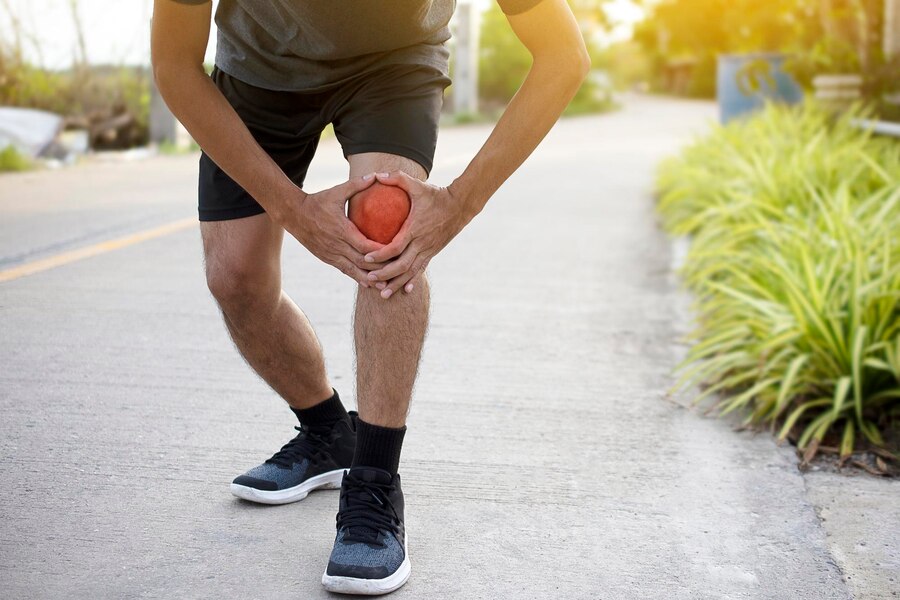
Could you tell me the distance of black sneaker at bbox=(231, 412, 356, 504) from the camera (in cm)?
293

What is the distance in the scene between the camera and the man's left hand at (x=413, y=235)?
2404 mm

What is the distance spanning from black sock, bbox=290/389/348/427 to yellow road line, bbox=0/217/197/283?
9.70 feet

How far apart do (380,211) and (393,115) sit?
Answer: 0.29 meters

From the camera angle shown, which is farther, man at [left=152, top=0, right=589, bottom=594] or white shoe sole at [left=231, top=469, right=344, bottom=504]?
white shoe sole at [left=231, top=469, right=344, bottom=504]

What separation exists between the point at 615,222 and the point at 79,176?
16.8 ft

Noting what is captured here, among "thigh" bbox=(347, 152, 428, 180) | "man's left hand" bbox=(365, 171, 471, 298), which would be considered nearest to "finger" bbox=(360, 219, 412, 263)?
"man's left hand" bbox=(365, 171, 471, 298)

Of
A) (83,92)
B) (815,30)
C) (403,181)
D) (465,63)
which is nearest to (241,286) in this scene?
(403,181)

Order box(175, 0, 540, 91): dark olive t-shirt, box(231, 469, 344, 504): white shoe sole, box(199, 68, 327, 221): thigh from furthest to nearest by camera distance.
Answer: box(231, 469, 344, 504): white shoe sole < box(199, 68, 327, 221): thigh < box(175, 0, 540, 91): dark olive t-shirt

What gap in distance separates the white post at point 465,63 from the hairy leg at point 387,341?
22.4 meters

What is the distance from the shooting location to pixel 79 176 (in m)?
10.6

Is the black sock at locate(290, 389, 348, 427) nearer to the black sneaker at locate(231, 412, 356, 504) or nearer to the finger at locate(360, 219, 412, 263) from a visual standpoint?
the black sneaker at locate(231, 412, 356, 504)

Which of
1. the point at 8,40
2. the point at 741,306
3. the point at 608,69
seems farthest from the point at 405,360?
the point at 608,69

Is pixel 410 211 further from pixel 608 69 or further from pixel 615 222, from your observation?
pixel 608 69

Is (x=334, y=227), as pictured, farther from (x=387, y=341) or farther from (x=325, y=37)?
(x=325, y=37)
